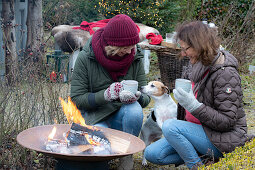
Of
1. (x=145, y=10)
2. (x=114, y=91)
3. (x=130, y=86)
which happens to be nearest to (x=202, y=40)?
(x=130, y=86)

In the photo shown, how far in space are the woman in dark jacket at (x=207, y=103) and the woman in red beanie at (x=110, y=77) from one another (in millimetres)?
429

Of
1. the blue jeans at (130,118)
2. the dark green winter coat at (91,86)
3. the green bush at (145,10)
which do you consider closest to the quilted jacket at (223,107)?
the blue jeans at (130,118)

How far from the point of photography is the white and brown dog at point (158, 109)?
151 inches

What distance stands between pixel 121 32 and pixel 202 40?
75 centimetres

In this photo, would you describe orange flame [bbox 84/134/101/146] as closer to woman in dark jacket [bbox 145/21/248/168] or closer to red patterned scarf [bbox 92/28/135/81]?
woman in dark jacket [bbox 145/21/248/168]

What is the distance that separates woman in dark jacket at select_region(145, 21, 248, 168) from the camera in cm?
297

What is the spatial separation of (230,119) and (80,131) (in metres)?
1.26

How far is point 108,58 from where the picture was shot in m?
3.50

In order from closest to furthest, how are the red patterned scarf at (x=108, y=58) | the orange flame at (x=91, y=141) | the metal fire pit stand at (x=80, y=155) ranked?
the metal fire pit stand at (x=80, y=155) < the orange flame at (x=91, y=141) < the red patterned scarf at (x=108, y=58)

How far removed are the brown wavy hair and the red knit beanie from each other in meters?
0.47

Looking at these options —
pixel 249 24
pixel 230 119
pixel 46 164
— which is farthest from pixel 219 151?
pixel 249 24

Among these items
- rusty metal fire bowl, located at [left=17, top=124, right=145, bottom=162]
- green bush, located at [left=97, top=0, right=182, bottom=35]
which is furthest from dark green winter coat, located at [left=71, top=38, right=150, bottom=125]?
green bush, located at [left=97, top=0, right=182, bottom=35]

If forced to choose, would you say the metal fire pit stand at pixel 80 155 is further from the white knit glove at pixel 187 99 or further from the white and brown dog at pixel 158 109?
the white and brown dog at pixel 158 109

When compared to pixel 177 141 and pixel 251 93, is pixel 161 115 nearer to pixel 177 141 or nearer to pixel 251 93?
pixel 177 141
